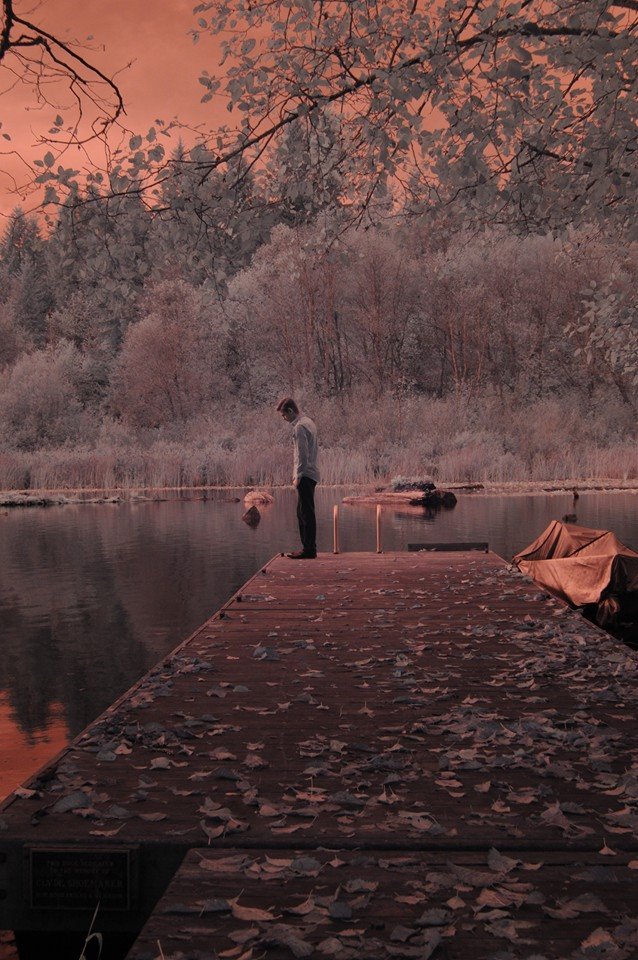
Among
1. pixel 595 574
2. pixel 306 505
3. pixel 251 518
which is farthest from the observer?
pixel 251 518

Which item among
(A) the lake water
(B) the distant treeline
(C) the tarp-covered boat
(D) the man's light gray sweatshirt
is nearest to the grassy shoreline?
(B) the distant treeline

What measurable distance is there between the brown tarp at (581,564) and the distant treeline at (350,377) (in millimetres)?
23383

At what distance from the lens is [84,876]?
420 centimetres

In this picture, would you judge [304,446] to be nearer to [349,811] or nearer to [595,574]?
[595,574]

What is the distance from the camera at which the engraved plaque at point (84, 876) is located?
414 centimetres

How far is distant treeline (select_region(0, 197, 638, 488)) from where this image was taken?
4069cm

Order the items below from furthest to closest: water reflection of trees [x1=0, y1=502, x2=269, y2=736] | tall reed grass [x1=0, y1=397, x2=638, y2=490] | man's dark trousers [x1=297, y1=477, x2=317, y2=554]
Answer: tall reed grass [x1=0, y1=397, x2=638, y2=490] < man's dark trousers [x1=297, y1=477, x2=317, y2=554] < water reflection of trees [x1=0, y1=502, x2=269, y2=736]

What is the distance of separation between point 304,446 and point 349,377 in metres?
42.9

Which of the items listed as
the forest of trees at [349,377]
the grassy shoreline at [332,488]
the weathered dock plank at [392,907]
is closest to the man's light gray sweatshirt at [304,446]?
the weathered dock plank at [392,907]

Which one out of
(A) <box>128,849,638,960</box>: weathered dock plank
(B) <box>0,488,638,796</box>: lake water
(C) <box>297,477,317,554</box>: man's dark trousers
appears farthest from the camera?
(C) <box>297,477,317,554</box>: man's dark trousers

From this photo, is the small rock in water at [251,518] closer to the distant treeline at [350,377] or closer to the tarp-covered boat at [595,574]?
the distant treeline at [350,377]

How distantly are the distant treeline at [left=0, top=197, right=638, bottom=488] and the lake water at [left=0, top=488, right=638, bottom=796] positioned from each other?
586 centimetres

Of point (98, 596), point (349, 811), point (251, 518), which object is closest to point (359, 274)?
point (251, 518)

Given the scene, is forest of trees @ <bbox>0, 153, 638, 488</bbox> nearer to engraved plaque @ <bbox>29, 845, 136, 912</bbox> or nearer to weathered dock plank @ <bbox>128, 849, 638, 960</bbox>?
engraved plaque @ <bbox>29, 845, 136, 912</bbox>
